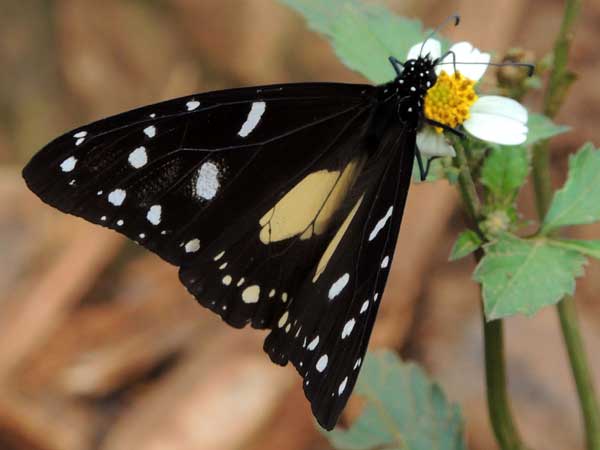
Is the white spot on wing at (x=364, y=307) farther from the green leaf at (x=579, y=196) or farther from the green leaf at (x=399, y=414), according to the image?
the green leaf at (x=399, y=414)

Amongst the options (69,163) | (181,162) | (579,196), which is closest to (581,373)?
(579,196)

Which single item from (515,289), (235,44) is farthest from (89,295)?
(515,289)

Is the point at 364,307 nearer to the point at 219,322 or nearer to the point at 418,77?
the point at 418,77

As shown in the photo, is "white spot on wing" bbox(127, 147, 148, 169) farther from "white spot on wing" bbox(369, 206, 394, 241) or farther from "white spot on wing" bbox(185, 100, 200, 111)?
"white spot on wing" bbox(369, 206, 394, 241)

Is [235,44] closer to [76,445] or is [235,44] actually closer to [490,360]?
[76,445]

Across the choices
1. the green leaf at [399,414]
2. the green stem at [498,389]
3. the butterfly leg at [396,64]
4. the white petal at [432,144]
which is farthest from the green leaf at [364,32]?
the green leaf at [399,414]

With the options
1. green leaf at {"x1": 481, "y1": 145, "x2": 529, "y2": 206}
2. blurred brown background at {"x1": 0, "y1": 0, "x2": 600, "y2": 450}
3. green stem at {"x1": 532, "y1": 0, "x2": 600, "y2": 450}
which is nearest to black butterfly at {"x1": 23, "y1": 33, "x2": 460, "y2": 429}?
green leaf at {"x1": 481, "y1": 145, "x2": 529, "y2": 206}
